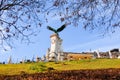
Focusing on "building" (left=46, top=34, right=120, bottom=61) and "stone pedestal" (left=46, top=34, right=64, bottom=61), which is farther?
"building" (left=46, top=34, right=120, bottom=61)

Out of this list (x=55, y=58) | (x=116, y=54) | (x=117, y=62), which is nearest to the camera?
(x=117, y=62)

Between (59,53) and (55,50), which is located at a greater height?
(55,50)

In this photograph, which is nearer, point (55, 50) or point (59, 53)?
point (59, 53)

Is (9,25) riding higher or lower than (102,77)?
higher

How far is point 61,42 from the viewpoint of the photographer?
162 feet

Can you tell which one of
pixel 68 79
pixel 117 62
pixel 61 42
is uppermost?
pixel 61 42

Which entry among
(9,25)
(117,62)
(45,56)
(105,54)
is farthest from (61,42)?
(9,25)

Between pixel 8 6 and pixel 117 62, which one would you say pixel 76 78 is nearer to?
pixel 8 6

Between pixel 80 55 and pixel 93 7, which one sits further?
pixel 80 55

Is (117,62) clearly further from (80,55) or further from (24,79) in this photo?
(80,55)

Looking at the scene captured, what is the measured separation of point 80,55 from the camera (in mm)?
55250

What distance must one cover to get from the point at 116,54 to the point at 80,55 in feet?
21.0

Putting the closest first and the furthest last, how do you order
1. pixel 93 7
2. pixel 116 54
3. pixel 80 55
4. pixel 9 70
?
pixel 93 7, pixel 9 70, pixel 116 54, pixel 80 55

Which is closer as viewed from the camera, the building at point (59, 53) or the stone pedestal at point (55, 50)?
the stone pedestal at point (55, 50)
